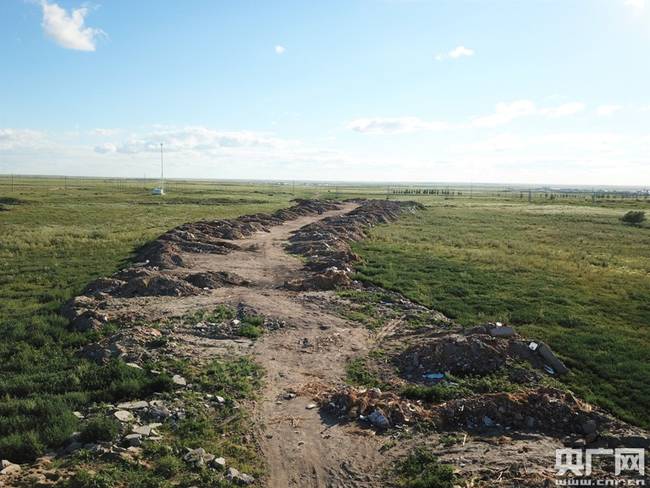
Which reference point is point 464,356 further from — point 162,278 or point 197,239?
point 197,239

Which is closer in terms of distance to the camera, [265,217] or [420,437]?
[420,437]

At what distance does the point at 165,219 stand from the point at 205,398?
1729 inches

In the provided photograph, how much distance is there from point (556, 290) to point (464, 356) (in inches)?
391

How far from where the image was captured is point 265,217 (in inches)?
1759

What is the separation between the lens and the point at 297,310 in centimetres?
1530

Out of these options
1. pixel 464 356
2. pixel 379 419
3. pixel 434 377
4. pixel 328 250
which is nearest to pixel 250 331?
pixel 434 377

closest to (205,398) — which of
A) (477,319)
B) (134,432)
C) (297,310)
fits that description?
(134,432)

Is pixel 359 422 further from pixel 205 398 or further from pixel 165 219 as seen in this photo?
pixel 165 219

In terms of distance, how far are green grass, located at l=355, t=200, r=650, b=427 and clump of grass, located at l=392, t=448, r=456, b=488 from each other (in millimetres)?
4457

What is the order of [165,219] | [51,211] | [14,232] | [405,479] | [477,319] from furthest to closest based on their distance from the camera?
[51,211], [165,219], [14,232], [477,319], [405,479]

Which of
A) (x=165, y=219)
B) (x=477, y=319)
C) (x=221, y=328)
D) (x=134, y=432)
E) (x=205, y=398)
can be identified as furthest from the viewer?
(x=165, y=219)

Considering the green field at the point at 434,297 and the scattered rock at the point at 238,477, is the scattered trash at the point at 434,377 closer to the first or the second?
the green field at the point at 434,297

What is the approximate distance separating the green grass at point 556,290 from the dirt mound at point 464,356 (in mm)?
1287

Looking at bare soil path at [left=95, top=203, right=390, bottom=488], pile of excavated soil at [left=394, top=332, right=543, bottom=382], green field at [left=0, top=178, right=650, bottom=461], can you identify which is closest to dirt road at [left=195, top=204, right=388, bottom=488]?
bare soil path at [left=95, top=203, right=390, bottom=488]
